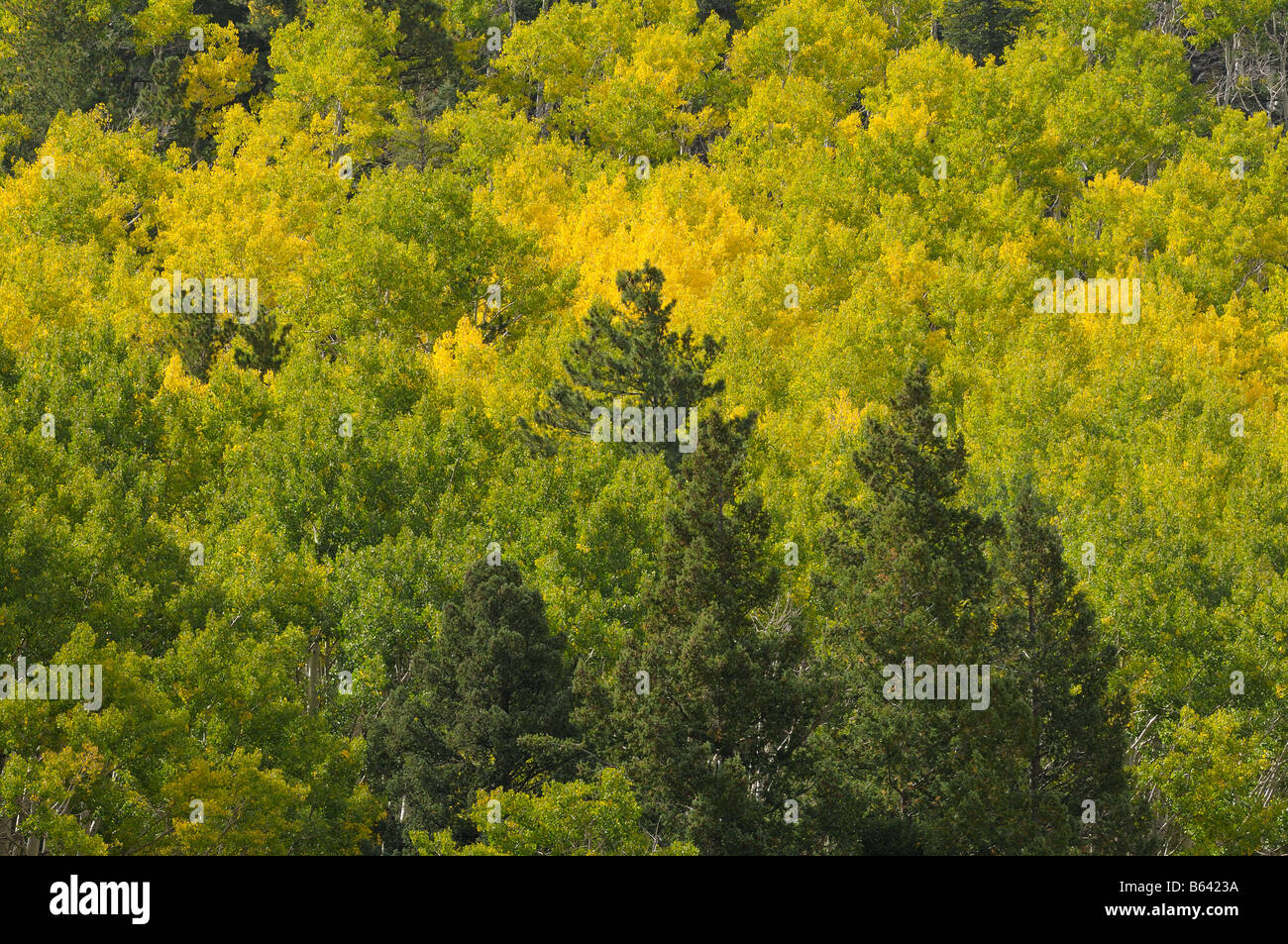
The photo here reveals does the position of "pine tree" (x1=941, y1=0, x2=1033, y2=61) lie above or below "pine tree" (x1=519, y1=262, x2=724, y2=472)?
above

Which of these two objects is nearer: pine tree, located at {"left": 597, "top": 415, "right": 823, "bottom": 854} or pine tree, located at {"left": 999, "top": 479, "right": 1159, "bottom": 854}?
pine tree, located at {"left": 597, "top": 415, "right": 823, "bottom": 854}

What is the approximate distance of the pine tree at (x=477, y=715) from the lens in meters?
40.9

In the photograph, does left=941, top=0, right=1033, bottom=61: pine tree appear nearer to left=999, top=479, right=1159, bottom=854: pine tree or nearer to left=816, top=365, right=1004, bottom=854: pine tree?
left=999, top=479, right=1159, bottom=854: pine tree

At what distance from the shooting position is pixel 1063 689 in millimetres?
44531

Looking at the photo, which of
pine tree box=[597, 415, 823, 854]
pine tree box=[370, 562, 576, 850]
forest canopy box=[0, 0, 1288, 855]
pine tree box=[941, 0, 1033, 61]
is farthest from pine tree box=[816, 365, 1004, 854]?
pine tree box=[941, 0, 1033, 61]

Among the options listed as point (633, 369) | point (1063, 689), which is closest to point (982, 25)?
point (633, 369)

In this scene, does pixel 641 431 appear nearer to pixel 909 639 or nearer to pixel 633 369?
pixel 633 369

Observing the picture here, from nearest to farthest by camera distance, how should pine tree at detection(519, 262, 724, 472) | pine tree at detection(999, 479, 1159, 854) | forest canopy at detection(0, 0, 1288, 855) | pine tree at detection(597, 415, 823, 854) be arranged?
1. pine tree at detection(597, 415, 823, 854)
2. forest canopy at detection(0, 0, 1288, 855)
3. pine tree at detection(999, 479, 1159, 854)
4. pine tree at detection(519, 262, 724, 472)

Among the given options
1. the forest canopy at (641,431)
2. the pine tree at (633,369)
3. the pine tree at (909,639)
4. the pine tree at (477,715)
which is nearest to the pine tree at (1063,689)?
the forest canopy at (641,431)

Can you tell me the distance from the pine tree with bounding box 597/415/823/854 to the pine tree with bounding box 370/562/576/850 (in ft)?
9.33

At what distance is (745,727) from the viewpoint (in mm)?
39438

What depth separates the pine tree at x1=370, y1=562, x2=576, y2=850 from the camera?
40.9 m

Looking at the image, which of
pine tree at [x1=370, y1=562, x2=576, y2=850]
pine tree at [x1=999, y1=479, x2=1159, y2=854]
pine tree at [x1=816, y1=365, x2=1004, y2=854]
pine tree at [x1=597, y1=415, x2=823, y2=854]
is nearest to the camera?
pine tree at [x1=597, y1=415, x2=823, y2=854]

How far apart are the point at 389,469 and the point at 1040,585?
2317cm
